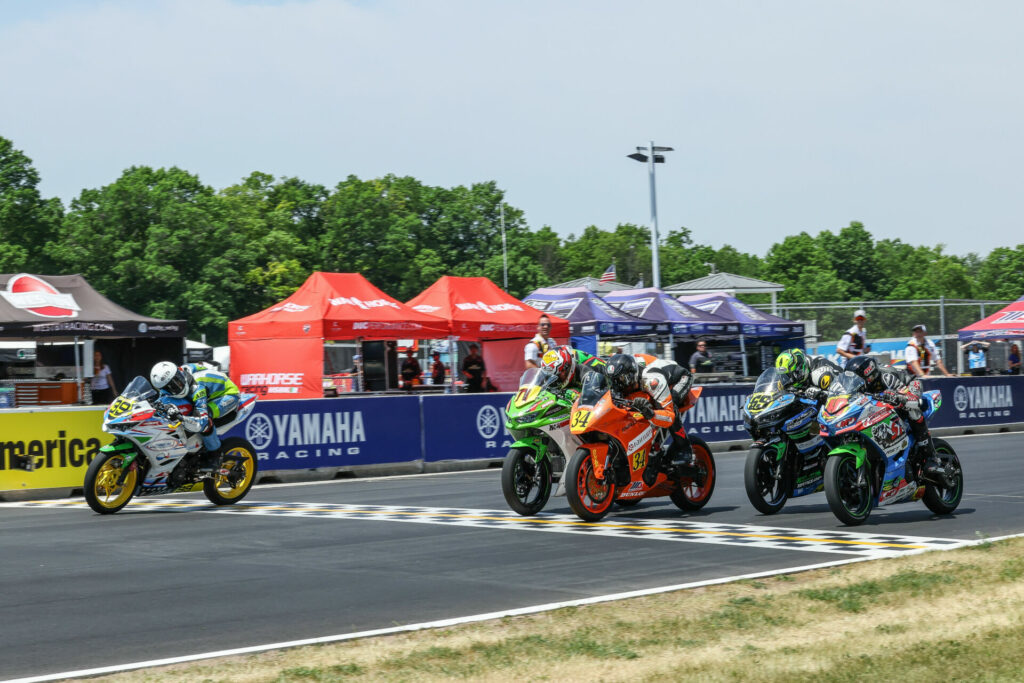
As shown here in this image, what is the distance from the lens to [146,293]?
2785 inches

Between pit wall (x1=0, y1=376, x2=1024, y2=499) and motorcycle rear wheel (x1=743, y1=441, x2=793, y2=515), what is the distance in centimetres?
795

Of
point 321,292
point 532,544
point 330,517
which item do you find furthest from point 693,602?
point 321,292

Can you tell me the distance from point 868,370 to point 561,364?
9.46ft

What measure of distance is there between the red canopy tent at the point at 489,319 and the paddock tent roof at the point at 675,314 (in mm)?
4102

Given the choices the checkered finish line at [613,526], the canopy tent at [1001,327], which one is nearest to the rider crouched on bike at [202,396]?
the checkered finish line at [613,526]

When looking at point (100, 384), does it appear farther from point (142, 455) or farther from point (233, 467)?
point (142, 455)

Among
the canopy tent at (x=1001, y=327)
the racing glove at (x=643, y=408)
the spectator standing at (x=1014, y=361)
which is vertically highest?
the canopy tent at (x=1001, y=327)

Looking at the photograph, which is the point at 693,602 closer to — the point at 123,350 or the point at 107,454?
the point at 107,454

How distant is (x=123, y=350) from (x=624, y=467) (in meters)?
21.6

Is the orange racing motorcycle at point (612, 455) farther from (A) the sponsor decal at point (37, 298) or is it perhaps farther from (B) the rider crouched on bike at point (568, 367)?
(A) the sponsor decal at point (37, 298)

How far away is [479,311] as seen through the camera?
31375 mm

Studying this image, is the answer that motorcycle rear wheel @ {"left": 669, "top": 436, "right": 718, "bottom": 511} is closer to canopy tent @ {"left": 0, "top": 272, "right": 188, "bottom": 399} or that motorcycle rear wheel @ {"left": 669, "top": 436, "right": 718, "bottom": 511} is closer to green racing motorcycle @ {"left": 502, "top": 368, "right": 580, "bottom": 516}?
green racing motorcycle @ {"left": 502, "top": 368, "right": 580, "bottom": 516}

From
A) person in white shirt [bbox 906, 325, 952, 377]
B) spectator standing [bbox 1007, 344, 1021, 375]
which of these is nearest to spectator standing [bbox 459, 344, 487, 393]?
person in white shirt [bbox 906, 325, 952, 377]

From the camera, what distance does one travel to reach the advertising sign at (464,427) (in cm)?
1989
